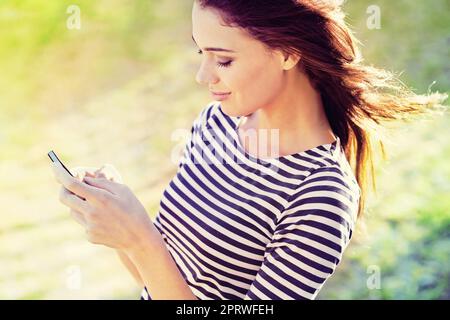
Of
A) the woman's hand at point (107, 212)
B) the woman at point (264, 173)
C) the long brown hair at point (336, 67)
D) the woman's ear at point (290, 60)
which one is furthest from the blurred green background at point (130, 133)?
the woman's hand at point (107, 212)

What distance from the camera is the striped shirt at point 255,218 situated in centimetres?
165

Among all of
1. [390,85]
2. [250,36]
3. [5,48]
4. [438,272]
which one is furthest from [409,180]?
[5,48]

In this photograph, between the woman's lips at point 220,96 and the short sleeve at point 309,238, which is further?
the woman's lips at point 220,96

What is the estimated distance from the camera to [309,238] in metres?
1.64

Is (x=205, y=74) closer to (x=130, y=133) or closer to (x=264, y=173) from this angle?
(x=264, y=173)

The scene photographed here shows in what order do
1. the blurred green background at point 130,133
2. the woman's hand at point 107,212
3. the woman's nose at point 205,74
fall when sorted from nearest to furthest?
1. the woman's hand at point 107,212
2. the woman's nose at point 205,74
3. the blurred green background at point 130,133

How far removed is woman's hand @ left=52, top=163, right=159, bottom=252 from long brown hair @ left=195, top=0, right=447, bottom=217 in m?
0.45

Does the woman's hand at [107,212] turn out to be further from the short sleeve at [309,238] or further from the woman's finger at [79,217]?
the short sleeve at [309,238]

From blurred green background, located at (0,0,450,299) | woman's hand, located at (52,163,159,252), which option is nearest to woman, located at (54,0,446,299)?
woman's hand, located at (52,163,159,252)

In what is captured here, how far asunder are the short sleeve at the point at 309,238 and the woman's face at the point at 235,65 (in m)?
0.24

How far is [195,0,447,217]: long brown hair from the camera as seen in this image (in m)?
1.71

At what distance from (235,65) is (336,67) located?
238mm

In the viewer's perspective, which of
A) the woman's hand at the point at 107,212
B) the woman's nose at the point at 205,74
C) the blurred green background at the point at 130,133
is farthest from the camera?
the blurred green background at the point at 130,133

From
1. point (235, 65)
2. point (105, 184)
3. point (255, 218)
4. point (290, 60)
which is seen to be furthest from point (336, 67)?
point (105, 184)
